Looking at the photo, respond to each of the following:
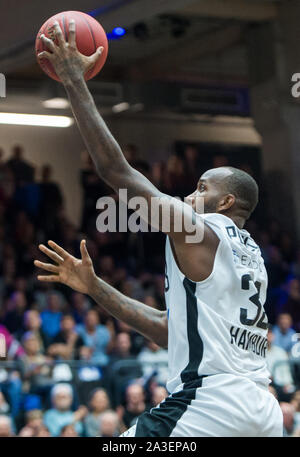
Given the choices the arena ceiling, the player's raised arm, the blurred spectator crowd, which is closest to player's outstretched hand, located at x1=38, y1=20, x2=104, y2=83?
the player's raised arm

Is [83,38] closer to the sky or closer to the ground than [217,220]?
closer to the sky

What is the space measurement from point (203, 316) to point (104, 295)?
78 cm

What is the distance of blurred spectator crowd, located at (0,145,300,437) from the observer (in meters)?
8.70

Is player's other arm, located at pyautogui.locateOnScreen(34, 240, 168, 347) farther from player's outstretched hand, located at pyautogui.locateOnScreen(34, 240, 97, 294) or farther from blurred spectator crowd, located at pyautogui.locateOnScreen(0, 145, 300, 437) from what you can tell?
blurred spectator crowd, located at pyautogui.locateOnScreen(0, 145, 300, 437)

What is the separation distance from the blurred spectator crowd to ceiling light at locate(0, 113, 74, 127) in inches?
46.1

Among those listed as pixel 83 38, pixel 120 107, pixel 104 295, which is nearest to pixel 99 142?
pixel 83 38

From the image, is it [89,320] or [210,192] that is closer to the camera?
[210,192]

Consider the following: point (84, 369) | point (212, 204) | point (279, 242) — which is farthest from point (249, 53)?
point (212, 204)

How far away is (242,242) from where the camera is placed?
3451 mm

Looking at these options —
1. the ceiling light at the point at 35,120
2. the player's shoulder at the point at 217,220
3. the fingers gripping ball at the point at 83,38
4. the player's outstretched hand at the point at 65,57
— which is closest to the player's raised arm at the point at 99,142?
the player's outstretched hand at the point at 65,57

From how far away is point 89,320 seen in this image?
412 inches

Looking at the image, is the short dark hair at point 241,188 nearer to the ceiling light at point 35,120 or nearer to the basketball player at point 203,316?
the basketball player at point 203,316

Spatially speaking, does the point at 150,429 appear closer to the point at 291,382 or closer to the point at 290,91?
the point at 291,382

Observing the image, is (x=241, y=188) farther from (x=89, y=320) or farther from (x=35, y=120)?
(x=35, y=120)
